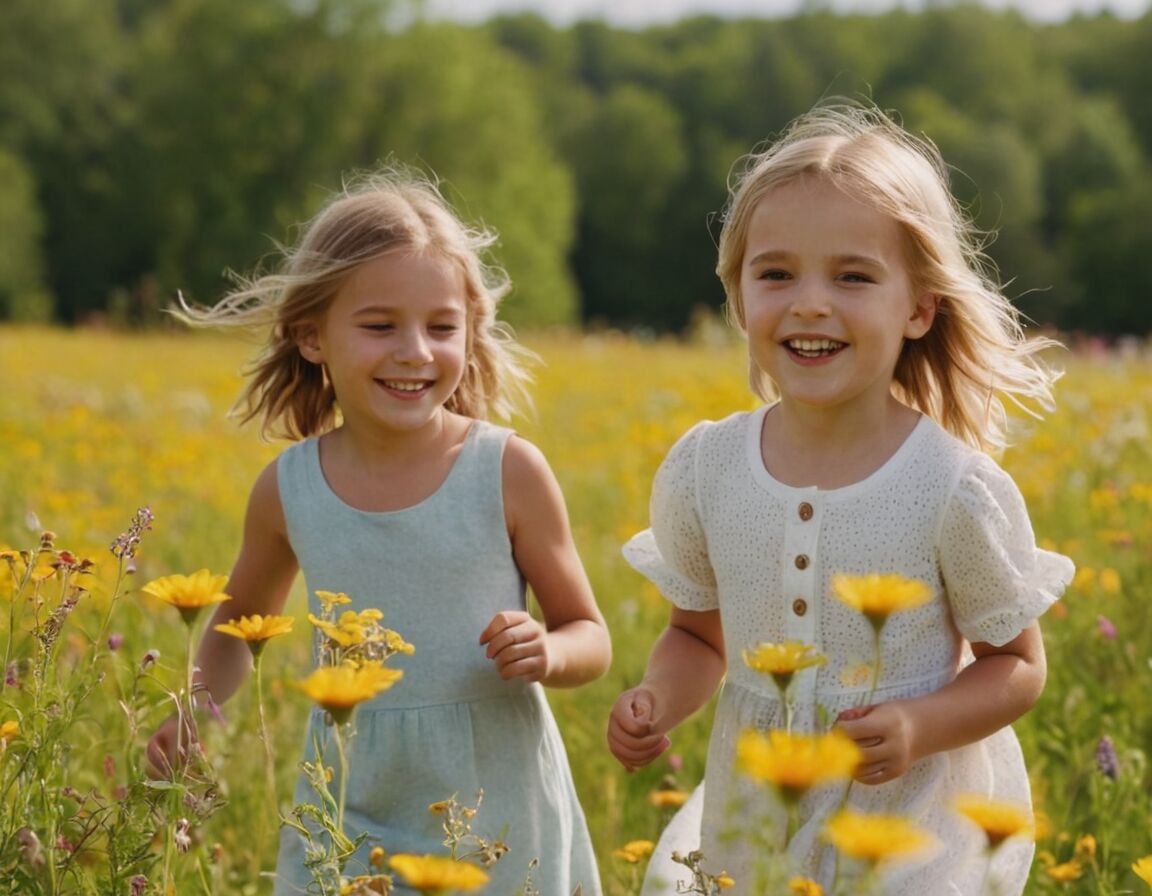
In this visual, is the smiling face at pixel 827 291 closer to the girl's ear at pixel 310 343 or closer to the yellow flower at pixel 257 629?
the girl's ear at pixel 310 343

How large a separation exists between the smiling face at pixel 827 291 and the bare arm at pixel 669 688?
463 millimetres

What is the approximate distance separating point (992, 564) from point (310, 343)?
1.19 meters

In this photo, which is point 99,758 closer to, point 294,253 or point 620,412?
point 294,253

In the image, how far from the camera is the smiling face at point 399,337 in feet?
7.69

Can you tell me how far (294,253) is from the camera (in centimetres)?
254

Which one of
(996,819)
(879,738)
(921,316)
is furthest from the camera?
(921,316)

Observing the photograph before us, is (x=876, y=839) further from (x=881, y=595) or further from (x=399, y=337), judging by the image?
(x=399, y=337)

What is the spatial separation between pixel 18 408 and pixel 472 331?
620 cm

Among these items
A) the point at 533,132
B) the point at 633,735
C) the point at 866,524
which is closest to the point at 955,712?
the point at 866,524

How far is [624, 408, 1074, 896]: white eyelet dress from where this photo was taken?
6.67 feet

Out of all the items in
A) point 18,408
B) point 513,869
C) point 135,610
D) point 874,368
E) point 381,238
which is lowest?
point 513,869

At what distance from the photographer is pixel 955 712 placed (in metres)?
1.95

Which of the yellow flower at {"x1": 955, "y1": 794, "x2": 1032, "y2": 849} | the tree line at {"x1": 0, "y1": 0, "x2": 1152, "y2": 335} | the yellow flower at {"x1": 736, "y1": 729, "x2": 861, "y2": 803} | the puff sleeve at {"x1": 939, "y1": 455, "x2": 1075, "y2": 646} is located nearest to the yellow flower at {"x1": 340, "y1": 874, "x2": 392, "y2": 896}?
the yellow flower at {"x1": 736, "y1": 729, "x2": 861, "y2": 803}

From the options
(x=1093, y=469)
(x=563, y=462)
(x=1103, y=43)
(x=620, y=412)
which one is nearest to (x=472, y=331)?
(x=1093, y=469)
